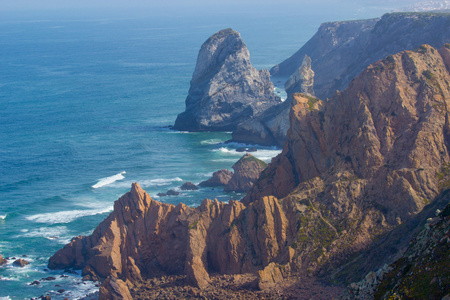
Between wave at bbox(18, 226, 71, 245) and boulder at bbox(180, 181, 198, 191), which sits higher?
boulder at bbox(180, 181, 198, 191)

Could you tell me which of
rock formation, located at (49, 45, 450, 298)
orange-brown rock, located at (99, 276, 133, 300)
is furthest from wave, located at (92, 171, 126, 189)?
orange-brown rock, located at (99, 276, 133, 300)

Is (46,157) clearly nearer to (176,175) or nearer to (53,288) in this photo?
(176,175)

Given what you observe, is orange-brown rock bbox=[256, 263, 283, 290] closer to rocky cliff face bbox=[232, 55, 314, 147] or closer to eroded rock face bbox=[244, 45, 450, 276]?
eroded rock face bbox=[244, 45, 450, 276]

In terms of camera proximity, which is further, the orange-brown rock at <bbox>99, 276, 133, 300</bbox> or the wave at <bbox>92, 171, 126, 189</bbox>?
the wave at <bbox>92, 171, 126, 189</bbox>

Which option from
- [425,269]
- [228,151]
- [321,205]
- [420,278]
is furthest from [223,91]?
[420,278]

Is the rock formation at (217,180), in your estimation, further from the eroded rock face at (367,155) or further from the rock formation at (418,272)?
the rock formation at (418,272)

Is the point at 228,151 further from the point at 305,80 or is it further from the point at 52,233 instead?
the point at 52,233

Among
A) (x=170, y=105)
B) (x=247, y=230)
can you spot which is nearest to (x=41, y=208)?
Result: (x=247, y=230)

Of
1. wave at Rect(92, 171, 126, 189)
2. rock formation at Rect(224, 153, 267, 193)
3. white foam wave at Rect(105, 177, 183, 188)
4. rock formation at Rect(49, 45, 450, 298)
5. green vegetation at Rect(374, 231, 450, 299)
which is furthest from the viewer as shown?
wave at Rect(92, 171, 126, 189)

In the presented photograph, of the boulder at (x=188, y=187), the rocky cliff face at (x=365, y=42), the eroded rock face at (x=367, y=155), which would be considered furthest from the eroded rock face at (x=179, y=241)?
the rocky cliff face at (x=365, y=42)
